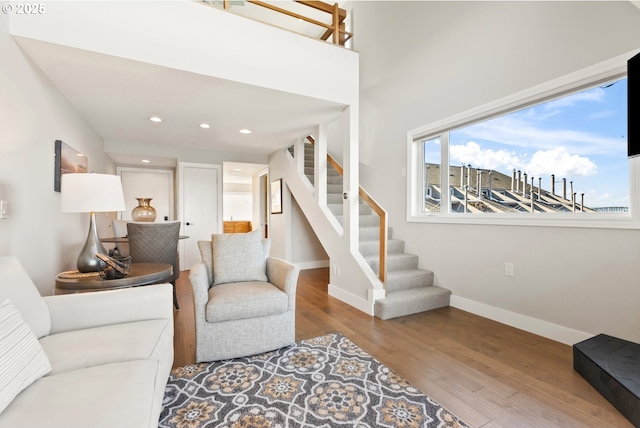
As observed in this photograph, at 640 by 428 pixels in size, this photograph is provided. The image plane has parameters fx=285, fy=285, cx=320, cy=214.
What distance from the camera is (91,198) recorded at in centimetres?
193

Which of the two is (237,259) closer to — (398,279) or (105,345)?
(105,345)

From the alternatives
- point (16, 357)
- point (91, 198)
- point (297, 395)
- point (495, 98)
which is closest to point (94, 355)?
point (16, 357)

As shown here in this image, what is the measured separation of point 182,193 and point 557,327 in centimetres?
559

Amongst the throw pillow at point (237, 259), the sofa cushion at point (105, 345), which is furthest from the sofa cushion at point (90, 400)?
the throw pillow at point (237, 259)

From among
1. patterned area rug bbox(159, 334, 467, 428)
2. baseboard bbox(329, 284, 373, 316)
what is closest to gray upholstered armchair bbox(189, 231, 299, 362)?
patterned area rug bbox(159, 334, 467, 428)

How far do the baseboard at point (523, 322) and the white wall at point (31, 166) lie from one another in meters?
3.93

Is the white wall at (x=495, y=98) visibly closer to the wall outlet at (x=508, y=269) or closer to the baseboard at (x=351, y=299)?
the wall outlet at (x=508, y=269)

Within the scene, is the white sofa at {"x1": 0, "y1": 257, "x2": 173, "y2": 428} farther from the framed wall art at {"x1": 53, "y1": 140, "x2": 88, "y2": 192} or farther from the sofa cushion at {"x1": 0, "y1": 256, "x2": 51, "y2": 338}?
the framed wall art at {"x1": 53, "y1": 140, "x2": 88, "y2": 192}

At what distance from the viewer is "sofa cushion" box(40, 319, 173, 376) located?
1180 millimetres

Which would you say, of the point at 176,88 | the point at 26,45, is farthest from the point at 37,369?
the point at 176,88

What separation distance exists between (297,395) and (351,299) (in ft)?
5.80

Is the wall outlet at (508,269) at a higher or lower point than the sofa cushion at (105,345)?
higher

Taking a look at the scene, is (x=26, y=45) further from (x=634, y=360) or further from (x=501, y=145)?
(x=634, y=360)

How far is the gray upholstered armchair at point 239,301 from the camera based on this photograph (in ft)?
6.56
